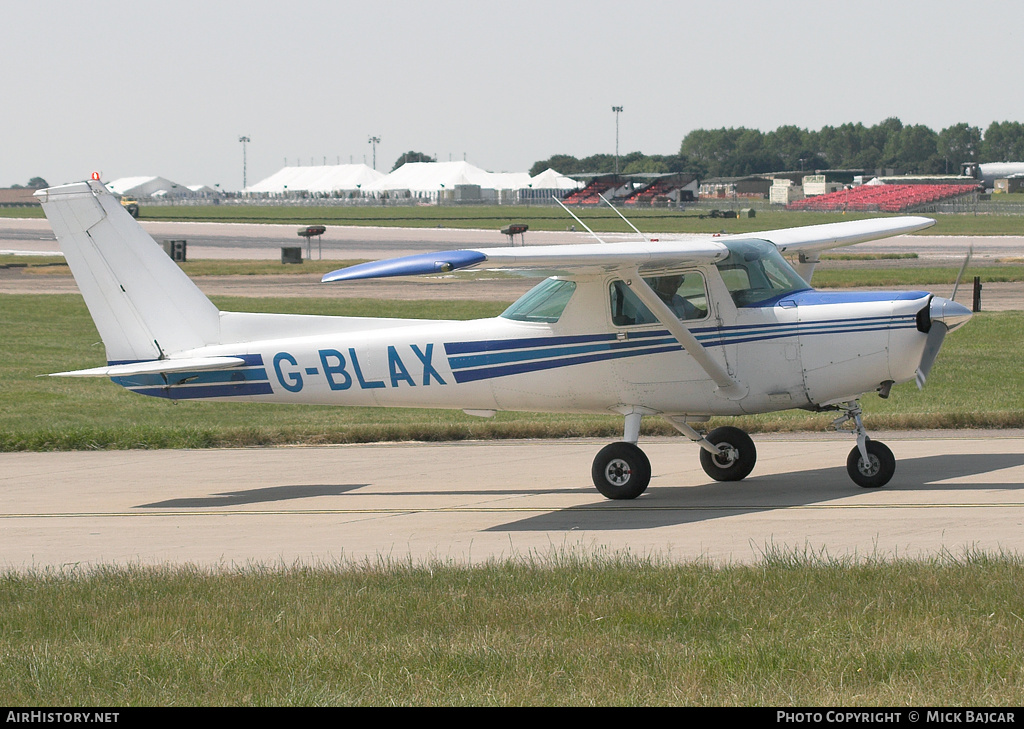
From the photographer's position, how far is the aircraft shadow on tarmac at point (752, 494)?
36.0 feet

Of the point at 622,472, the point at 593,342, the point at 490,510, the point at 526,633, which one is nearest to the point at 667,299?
the point at 593,342

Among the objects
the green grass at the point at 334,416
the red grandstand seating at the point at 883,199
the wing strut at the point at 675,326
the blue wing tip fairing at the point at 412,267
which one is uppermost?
the red grandstand seating at the point at 883,199

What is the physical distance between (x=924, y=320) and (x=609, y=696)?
6735 millimetres

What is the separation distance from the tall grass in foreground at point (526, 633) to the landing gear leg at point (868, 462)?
3275 mm

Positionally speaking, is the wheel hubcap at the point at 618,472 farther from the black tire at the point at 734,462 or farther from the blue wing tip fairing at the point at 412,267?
the blue wing tip fairing at the point at 412,267

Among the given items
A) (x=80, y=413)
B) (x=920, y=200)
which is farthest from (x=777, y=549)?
(x=920, y=200)

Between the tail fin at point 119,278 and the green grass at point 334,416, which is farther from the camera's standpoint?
the green grass at point 334,416

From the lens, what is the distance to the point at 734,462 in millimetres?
12789

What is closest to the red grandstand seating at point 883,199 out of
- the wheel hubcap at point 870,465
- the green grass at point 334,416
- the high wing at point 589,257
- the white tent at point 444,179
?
the white tent at point 444,179

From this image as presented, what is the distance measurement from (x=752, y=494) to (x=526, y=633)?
5.44 m

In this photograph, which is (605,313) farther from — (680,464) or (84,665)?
(84,665)

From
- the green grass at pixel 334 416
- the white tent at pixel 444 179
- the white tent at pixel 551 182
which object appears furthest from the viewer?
the white tent at pixel 444 179

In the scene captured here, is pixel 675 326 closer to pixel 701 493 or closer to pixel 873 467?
pixel 701 493
